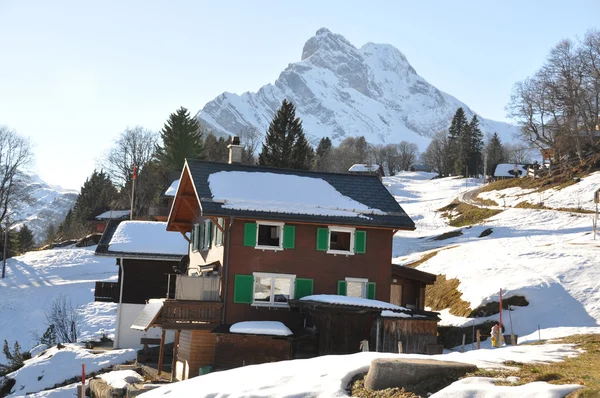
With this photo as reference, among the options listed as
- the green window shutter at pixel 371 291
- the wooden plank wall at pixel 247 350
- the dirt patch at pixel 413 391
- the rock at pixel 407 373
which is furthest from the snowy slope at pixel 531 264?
the dirt patch at pixel 413 391

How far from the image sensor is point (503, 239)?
52844 mm

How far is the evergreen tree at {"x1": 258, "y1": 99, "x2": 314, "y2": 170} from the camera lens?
8150 centimetres

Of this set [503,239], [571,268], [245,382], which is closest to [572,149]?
[503,239]

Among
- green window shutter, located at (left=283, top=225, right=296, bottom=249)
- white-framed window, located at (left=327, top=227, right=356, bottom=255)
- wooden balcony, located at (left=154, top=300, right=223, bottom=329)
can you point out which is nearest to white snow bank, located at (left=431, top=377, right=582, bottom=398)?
wooden balcony, located at (left=154, top=300, right=223, bottom=329)

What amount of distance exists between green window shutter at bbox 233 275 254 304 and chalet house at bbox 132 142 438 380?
0.14ft

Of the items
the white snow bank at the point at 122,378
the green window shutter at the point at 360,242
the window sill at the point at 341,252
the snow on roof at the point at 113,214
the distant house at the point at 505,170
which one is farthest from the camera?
the distant house at the point at 505,170

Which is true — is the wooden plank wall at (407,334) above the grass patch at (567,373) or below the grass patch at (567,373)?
below

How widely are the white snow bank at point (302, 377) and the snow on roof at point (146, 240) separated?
81.2ft

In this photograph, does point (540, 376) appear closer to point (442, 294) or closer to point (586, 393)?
point (586, 393)

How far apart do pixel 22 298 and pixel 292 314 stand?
109 ft

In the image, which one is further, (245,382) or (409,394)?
(245,382)

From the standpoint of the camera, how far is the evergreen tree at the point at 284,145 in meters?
81.5

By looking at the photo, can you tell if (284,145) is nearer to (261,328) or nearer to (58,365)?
(58,365)

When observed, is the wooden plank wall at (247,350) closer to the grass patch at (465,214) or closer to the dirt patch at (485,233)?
the dirt patch at (485,233)
